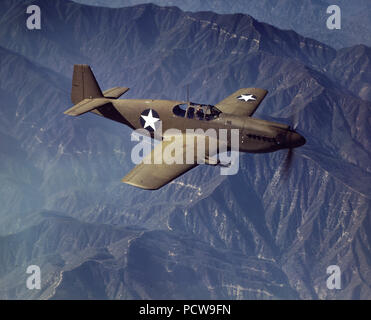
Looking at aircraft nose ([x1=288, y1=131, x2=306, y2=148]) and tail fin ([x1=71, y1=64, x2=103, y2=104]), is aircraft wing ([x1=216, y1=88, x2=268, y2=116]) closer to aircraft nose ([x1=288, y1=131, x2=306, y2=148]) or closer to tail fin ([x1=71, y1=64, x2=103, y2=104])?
aircraft nose ([x1=288, y1=131, x2=306, y2=148])

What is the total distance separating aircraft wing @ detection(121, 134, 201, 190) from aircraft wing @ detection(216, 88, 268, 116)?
11362mm

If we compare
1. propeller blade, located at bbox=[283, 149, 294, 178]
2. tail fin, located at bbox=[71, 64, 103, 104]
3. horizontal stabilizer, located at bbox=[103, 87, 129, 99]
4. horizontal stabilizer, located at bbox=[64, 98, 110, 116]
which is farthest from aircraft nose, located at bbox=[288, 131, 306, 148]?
tail fin, located at bbox=[71, 64, 103, 104]

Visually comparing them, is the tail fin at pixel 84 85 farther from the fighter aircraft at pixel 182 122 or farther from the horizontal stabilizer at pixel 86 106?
the horizontal stabilizer at pixel 86 106

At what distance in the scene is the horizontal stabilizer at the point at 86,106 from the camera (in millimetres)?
41125

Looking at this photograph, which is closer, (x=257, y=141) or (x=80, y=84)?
(x=257, y=141)

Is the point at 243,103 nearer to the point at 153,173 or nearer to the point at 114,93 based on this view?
the point at 114,93

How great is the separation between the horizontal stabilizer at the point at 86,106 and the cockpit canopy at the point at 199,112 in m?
8.71

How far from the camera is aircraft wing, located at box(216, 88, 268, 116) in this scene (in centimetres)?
4597
